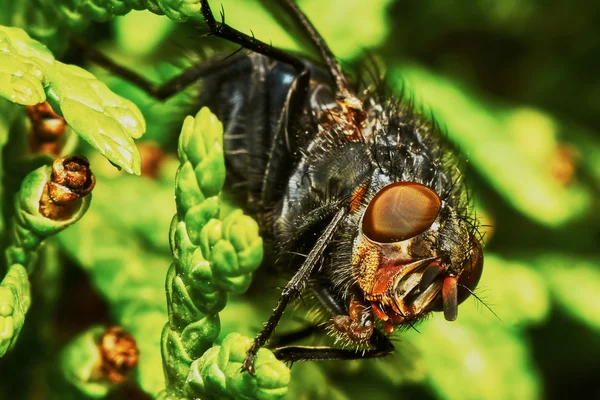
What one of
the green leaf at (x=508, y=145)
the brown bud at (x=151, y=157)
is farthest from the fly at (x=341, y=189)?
the green leaf at (x=508, y=145)

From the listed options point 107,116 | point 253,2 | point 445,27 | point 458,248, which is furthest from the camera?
point 445,27

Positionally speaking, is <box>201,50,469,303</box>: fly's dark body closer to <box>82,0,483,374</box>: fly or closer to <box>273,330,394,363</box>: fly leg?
<box>82,0,483,374</box>: fly

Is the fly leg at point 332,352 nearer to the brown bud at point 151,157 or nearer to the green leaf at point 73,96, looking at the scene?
the green leaf at point 73,96

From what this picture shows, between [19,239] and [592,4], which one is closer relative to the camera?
[19,239]

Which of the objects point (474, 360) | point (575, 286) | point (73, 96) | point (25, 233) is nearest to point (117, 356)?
point (25, 233)

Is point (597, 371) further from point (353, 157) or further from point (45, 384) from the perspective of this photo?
point (45, 384)

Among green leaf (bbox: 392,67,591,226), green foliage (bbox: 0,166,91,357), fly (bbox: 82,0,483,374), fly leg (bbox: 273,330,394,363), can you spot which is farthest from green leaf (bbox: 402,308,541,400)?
green foliage (bbox: 0,166,91,357)

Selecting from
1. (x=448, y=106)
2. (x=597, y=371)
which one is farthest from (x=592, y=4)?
(x=597, y=371)
